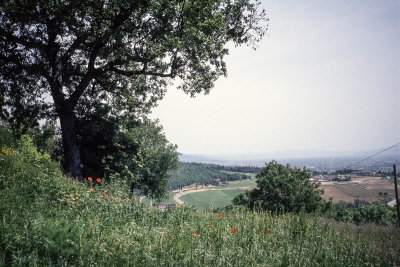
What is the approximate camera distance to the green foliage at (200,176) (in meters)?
126

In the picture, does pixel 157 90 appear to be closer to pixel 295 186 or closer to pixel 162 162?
pixel 162 162

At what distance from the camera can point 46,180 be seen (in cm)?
624

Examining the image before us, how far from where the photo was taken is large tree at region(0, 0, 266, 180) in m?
10.3

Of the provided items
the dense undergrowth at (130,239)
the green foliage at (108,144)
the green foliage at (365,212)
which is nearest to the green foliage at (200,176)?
the green foliage at (365,212)

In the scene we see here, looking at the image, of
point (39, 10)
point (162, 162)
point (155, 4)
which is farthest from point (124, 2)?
point (162, 162)

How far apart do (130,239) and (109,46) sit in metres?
10.4

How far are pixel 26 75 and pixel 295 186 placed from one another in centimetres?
3816

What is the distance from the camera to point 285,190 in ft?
122

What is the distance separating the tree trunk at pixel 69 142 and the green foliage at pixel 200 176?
4140 inches

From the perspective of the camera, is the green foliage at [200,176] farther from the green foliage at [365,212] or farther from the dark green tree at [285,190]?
the dark green tree at [285,190]

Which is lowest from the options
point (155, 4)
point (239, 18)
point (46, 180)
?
point (46, 180)

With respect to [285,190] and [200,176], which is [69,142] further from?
[200,176]

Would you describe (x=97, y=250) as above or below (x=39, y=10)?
below

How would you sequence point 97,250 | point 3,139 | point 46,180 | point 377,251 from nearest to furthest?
point 97,250
point 377,251
point 46,180
point 3,139
